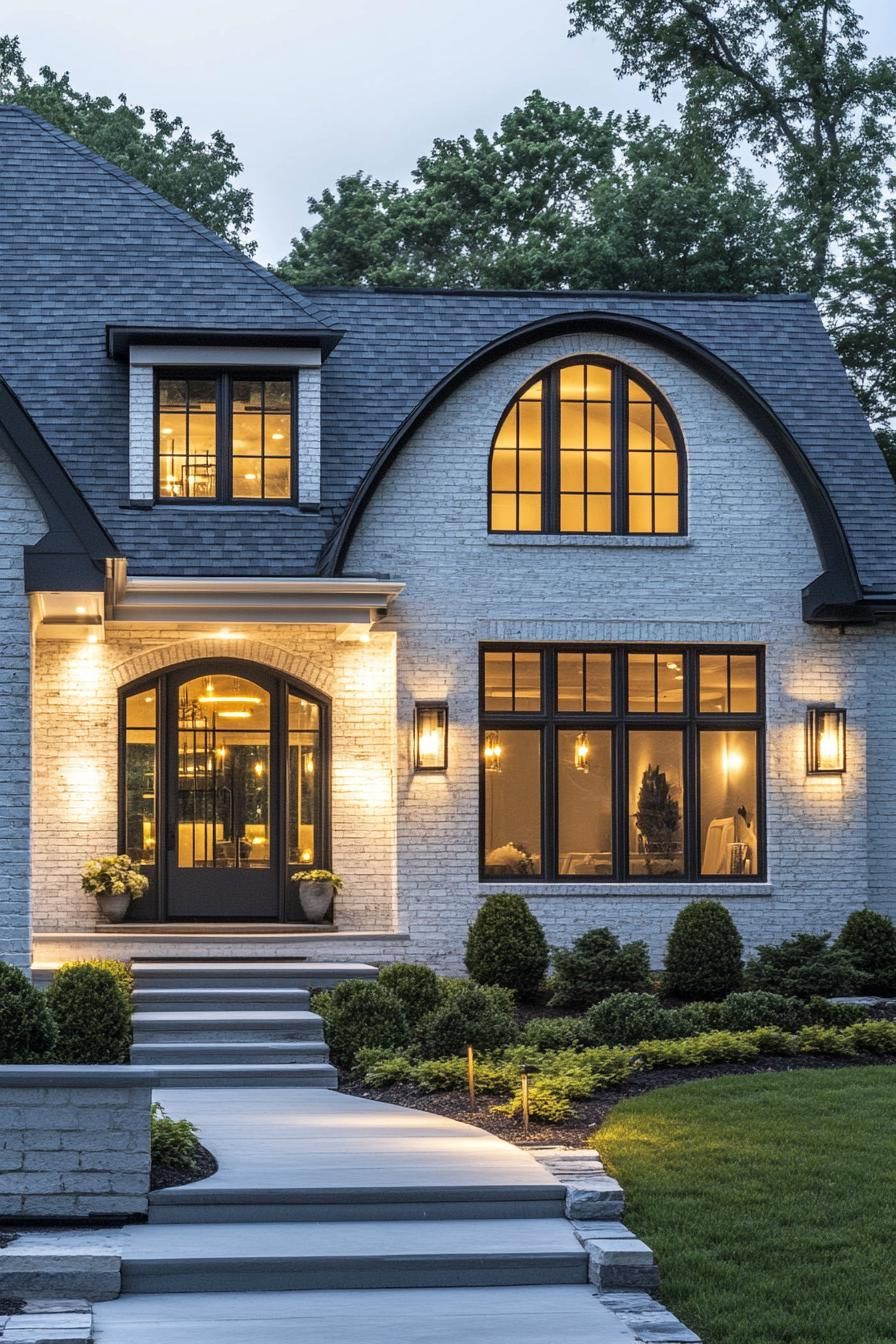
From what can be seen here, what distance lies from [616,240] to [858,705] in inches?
549

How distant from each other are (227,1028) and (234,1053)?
44 cm

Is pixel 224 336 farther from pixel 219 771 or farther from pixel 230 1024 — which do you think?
pixel 230 1024

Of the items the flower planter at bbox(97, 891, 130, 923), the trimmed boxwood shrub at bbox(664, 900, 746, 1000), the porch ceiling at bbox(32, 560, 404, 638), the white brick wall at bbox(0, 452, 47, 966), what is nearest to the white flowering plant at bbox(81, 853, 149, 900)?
the flower planter at bbox(97, 891, 130, 923)

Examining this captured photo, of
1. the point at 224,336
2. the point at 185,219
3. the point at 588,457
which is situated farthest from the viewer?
the point at 185,219

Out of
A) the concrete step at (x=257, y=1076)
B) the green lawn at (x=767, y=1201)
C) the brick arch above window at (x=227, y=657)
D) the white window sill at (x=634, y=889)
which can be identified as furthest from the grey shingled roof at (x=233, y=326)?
the green lawn at (x=767, y=1201)

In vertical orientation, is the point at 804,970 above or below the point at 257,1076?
above

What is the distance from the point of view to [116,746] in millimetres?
16203

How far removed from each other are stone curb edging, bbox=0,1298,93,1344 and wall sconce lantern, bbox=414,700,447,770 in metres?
9.46

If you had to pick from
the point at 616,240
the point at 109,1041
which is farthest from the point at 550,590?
the point at 616,240

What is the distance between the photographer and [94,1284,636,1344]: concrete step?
6.70m

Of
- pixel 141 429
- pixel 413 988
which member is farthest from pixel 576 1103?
pixel 141 429

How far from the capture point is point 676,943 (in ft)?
51.2

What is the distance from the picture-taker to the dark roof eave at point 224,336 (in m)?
16.4

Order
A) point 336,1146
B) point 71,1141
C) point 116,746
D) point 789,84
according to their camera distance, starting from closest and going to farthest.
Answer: point 71,1141, point 336,1146, point 116,746, point 789,84
